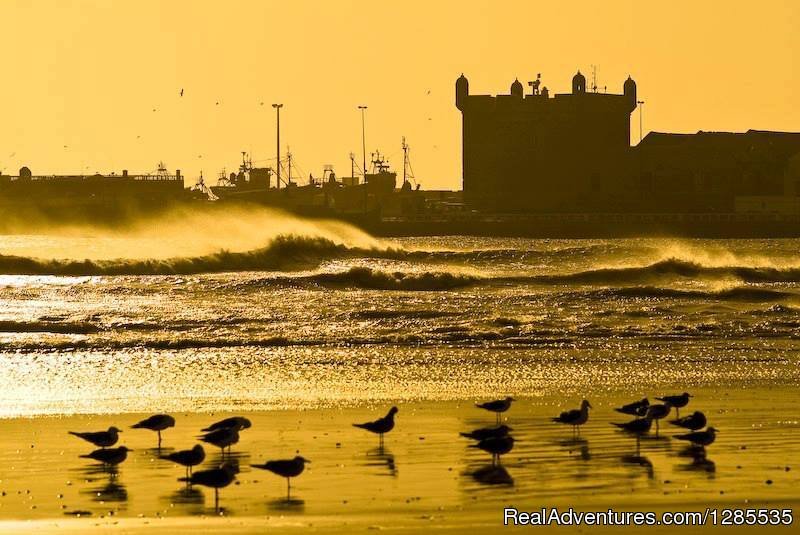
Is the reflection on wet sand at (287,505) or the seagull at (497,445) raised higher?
the seagull at (497,445)

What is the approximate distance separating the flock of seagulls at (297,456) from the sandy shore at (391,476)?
0.50ft

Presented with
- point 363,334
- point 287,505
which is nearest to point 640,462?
point 287,505

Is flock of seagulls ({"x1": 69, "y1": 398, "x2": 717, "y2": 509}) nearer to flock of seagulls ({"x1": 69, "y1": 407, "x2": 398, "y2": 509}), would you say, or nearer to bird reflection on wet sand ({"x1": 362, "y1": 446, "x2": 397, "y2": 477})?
flock of seagulls ({"x1": 69, "y1": 407, "x2": 398, "y2": 509})

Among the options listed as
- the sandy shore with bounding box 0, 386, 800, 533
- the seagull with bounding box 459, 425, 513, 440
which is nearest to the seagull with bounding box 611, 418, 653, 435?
the sandy shore with bounding box 0, 386, 800, 533

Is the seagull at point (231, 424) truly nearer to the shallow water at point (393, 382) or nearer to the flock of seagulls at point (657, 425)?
the shallow water at point (393, 382)

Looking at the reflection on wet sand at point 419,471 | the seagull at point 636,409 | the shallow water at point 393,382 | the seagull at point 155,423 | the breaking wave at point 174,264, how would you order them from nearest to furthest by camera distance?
1. the reflection on wet sand at point 419,471
2. the shallow water at point 393,382
3. the seagull at point 155,423
4. the seagull at point 636,409
5. the breaking wave at point 174,264

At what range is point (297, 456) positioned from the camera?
15148 millimetres

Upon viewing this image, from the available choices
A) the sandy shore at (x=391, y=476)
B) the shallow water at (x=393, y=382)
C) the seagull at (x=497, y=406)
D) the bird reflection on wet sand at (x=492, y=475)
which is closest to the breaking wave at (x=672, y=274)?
the shallow water at (x=393, y=382)

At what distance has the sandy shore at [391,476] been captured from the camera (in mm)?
13406

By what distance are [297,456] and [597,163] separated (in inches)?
5508

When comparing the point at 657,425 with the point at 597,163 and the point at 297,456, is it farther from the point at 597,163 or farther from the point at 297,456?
the point at 597,163

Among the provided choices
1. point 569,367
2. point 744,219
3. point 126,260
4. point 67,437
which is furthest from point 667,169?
point 67,437

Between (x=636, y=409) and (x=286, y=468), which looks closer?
(x=286, y=468)

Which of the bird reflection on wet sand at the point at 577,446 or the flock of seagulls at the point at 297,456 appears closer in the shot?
the flock of seagulls at the point at 297,456
